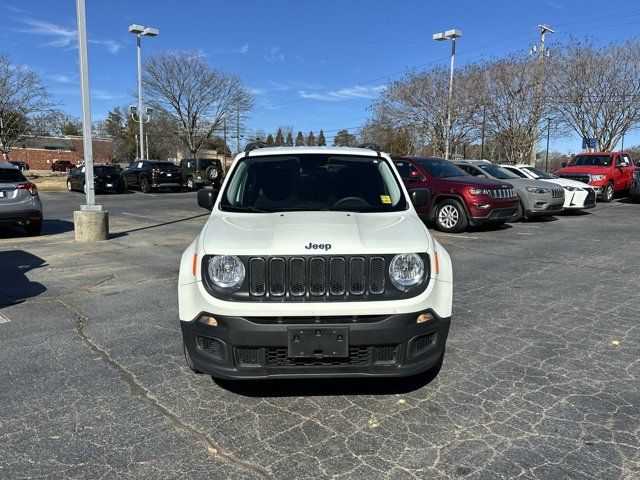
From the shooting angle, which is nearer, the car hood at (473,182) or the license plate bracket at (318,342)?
the license plate bracket at (318,342)

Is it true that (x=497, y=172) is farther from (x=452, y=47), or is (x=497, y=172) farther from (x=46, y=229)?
(x=452, y=47)

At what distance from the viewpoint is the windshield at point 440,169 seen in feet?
38.7

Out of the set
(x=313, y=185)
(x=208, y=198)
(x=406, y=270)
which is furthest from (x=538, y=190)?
(x=406, y=270)

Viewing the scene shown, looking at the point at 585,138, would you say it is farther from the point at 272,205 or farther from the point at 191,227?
the point at 272,205

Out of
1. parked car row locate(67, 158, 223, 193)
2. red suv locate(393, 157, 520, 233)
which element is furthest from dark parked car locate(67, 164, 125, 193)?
red suv locate(393, 157, 520, 233)

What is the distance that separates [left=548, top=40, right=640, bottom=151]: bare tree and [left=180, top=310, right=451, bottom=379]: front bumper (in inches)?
1106

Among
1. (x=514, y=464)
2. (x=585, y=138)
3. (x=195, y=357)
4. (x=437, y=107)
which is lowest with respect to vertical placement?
(x=514, y=464)

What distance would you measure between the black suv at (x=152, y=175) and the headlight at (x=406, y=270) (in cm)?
2499

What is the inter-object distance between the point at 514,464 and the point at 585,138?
30.9 m

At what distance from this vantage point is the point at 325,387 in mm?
3619

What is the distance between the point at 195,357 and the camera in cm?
318

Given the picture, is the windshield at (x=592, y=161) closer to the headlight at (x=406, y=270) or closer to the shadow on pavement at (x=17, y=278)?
the shadow on pavement at (x=17, y=278)

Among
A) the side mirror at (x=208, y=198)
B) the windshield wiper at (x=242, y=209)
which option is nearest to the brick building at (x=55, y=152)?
the side mirror at (x=208, y=198)

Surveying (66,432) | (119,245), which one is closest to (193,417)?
(66,432)
